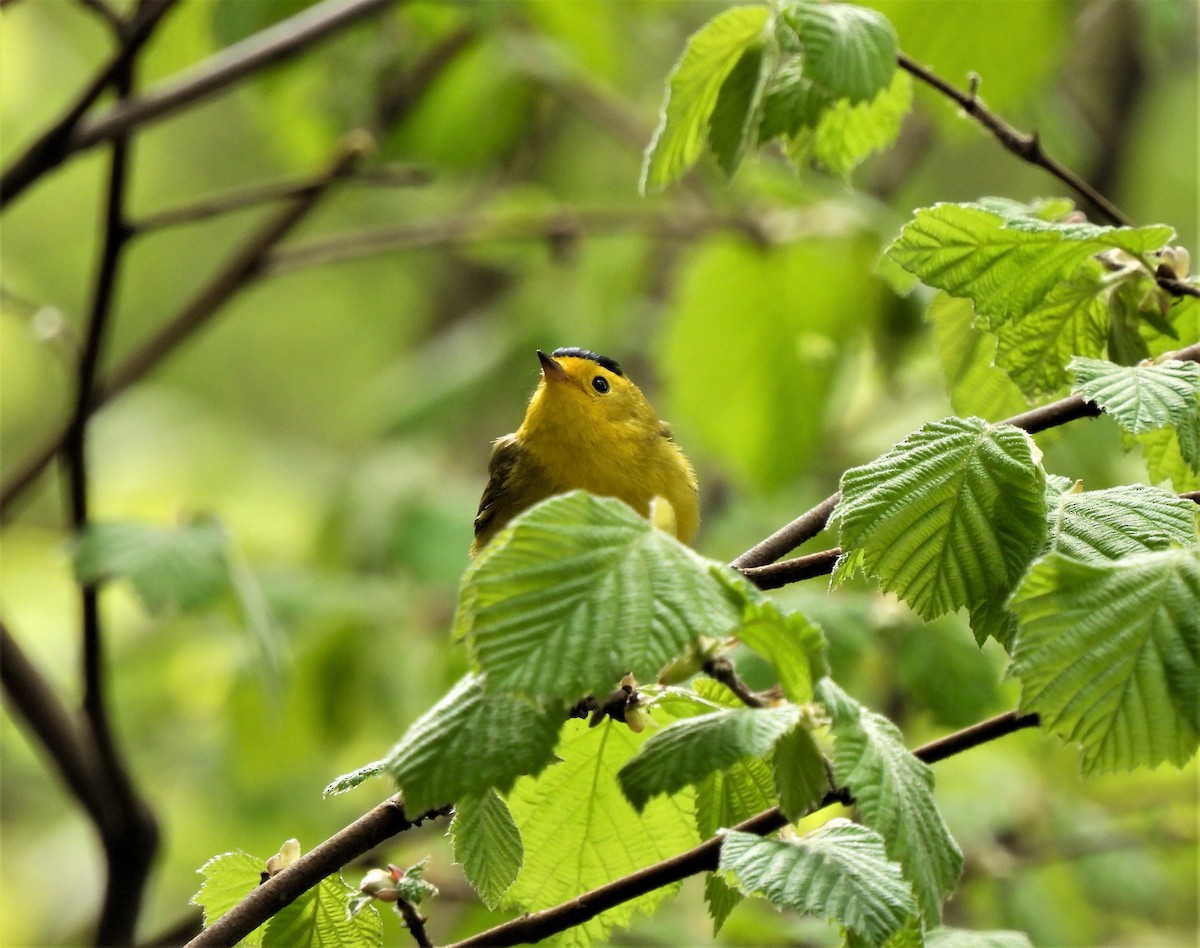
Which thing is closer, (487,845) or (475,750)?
(475,750)

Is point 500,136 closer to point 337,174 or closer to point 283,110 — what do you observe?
point 283,110

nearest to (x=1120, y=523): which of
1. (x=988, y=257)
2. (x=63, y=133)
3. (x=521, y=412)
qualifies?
(x=988, y=257)

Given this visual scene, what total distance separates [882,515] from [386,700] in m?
2.83

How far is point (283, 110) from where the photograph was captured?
4.16 m

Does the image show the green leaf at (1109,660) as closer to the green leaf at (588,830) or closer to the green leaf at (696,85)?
the green leaf at (588,830)

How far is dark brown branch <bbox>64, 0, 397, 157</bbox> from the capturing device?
2.53 m

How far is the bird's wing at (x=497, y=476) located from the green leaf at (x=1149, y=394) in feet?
4.38

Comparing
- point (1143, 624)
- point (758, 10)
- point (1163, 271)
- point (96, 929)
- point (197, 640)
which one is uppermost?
point (758, 10)

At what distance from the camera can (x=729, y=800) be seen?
52.1 inches

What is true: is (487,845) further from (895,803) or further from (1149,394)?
(1149,394)

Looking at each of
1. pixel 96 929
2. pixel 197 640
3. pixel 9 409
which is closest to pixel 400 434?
pixel 197 640

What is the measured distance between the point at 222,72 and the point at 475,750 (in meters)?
2.01

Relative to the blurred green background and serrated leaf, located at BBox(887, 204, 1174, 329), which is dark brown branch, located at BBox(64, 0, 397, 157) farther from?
serrated leaf, located at BBox(887, 204, 1174, 329)

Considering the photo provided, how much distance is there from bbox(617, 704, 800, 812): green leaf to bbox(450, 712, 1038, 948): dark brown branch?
0.45 ft
